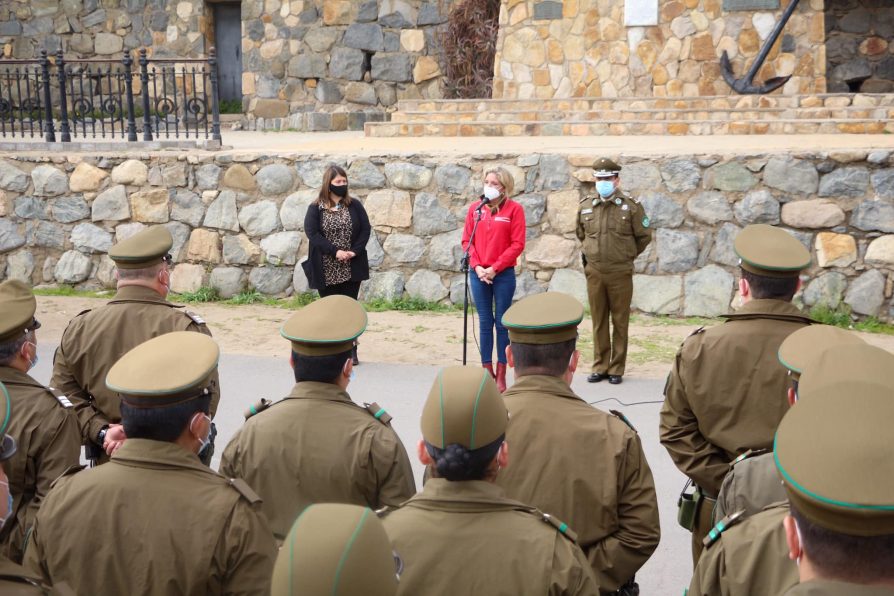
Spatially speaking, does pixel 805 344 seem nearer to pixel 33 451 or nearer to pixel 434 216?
pixel 33 451

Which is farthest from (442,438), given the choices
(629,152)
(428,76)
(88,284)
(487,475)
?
(428,76)

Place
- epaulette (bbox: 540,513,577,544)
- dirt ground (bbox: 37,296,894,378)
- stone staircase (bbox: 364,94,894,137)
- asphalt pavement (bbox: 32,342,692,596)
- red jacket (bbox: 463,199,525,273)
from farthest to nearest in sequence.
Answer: stone staircase (bbox: 364,94,894,137)
dirt ground (bbox: 37,296,894,378)
red jacket (bbox: 463,199,525,273)
asphalt pavement (bbox: 32,342,692,596)
epaulette (bbox: 540,513,577,544)

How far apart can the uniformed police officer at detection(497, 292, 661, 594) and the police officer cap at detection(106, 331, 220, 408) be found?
919 millimetres

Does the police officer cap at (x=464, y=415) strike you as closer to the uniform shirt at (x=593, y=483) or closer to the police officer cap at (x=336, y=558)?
the uniform shirt at (x=593, y=483)

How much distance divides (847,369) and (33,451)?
2493 mm

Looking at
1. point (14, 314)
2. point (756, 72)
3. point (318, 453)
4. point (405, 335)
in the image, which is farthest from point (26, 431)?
point (756, 72)

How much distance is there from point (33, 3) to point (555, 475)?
1869 centimetres

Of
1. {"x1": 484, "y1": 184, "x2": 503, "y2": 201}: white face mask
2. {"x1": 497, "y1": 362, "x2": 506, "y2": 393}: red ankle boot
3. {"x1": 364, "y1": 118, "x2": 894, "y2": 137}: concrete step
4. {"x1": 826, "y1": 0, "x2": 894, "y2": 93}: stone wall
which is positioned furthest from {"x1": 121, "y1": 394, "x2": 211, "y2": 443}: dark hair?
{"x1": 826, "y1": 0, "x2": 894, "y2": 93}: stone wall

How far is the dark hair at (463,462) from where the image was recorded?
8.16 feet

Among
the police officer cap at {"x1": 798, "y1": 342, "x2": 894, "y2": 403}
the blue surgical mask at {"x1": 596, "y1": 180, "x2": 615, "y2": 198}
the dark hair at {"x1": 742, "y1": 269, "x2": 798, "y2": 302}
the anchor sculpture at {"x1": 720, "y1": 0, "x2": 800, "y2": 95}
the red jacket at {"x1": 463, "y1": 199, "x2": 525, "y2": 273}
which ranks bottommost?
the red jacket at {"x1": 463, "y1": 199, "x2": 525, "y2": 273}

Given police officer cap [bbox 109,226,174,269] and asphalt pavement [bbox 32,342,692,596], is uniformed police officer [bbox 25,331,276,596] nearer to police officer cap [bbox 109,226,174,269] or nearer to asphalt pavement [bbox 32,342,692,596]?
police officer cap [bbox 109,226,174,269]

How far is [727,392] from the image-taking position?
3736 millimetres

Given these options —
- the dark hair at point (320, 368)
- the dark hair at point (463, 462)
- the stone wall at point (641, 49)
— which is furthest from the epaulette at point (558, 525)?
the stone wall at point (641, 49)

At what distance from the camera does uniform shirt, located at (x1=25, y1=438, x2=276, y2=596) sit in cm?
254
